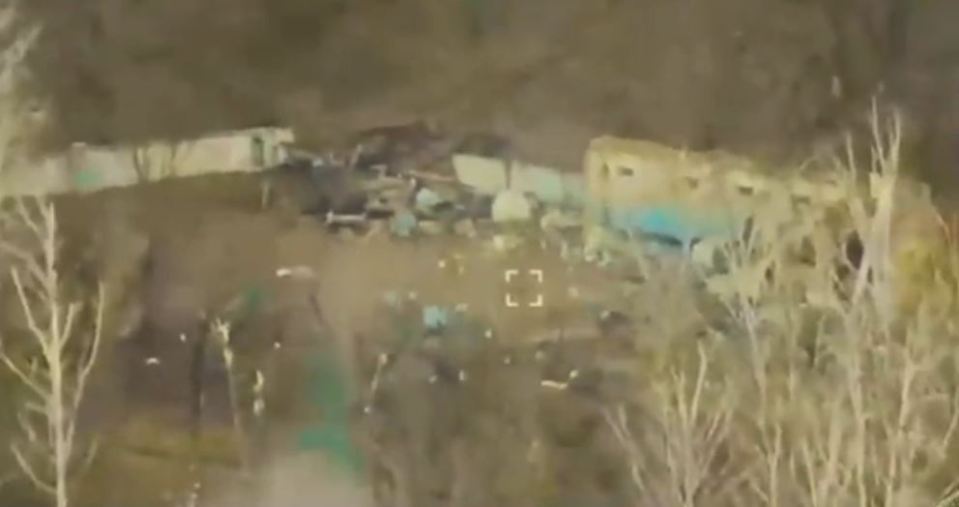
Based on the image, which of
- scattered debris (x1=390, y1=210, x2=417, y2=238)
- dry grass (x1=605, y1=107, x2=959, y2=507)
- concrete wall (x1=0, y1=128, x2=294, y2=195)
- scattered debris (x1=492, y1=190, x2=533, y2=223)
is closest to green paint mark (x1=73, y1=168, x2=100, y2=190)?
concrete wall (x1=0, y1=128, x2=294, y2=195)

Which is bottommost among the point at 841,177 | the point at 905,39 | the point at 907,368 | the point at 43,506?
the point at 43,506

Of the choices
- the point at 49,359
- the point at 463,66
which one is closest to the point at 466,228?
the point at 463,66

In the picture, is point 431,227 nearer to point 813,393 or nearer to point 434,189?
point 434,189

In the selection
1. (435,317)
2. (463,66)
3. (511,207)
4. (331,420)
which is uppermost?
(463,66)

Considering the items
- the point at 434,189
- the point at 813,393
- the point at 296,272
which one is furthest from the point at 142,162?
the point at 813,393

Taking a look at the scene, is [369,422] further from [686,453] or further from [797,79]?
[797,79]

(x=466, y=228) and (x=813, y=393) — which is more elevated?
(x=466, y=228)

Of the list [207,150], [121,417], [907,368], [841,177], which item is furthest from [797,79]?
[121,417]
